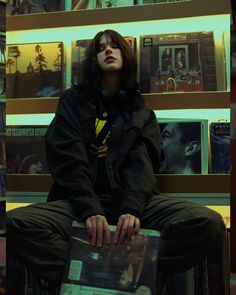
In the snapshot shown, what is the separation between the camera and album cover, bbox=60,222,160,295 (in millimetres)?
1483

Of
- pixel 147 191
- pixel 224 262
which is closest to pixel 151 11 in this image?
pixel 147 191

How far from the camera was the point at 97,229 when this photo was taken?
1514mm

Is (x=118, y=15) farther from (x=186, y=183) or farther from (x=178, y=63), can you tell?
(x=186, y=183)

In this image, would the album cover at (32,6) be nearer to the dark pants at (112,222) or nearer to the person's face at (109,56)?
→ the person's face at (109,56)

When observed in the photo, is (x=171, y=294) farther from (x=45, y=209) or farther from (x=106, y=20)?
(x=106, y=20)

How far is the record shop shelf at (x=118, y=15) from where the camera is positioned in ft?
6.02

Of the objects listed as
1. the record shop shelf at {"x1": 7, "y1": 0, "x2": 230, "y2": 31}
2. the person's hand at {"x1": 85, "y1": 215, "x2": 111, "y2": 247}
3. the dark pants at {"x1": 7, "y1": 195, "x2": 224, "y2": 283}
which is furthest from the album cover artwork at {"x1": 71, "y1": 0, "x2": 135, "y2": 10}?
the person's hand at {"x1": 85, "y1": 215, "x2": 111, "y2": 247}

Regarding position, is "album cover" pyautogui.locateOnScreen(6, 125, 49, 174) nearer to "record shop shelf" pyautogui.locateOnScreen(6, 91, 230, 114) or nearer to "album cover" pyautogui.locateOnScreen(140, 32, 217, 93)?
"record shop shelf" pyautogui.locateOnScreen(6, 91, 230, 114)

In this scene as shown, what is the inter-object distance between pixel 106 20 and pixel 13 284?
115 cm

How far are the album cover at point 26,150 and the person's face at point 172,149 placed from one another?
0.55 m

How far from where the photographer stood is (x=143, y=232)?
153 centimetres

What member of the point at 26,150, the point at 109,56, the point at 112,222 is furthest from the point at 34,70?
the point at 112,222

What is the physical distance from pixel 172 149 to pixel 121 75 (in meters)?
0.38

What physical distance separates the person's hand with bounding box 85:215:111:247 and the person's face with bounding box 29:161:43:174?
60 centimetres
